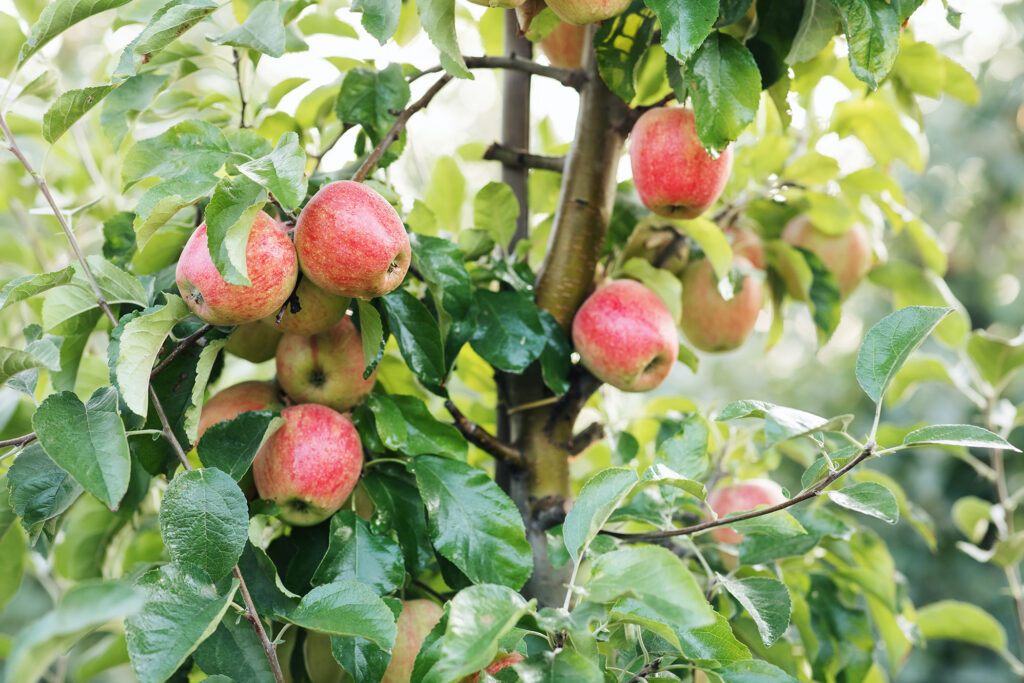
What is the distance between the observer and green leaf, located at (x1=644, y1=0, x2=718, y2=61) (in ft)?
1.84

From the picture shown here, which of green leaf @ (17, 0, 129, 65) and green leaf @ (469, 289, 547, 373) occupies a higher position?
green leaf @ (17, 0, 129, 65)

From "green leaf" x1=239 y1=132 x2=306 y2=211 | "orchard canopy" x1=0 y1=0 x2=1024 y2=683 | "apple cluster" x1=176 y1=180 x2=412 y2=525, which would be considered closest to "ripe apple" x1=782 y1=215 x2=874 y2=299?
"orchard canopy" x1=0 y1=0 x2=1024 y2=683

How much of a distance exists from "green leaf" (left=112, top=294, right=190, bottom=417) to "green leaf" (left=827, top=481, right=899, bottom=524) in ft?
1.61

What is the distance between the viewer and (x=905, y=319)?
1.89 feet

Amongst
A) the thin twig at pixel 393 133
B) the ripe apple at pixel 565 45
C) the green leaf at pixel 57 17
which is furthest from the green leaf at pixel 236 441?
the ripe apple at pixel 565 45

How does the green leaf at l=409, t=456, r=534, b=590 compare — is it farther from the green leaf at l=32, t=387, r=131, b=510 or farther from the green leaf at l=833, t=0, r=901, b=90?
the green leaf at l=833, t=0, r=901, b=90

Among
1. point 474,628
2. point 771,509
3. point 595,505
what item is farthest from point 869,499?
point 474,628

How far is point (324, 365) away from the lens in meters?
0.72

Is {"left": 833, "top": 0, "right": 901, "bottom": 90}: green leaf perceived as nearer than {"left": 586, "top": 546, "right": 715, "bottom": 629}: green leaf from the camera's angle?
No

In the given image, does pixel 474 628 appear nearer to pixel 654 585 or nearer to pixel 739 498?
pixel 654 585

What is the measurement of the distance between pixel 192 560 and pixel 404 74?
489 mm

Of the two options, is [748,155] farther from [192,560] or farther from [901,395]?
[192,560]

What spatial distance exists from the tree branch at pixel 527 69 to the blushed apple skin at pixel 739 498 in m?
0.54

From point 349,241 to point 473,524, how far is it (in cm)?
25
